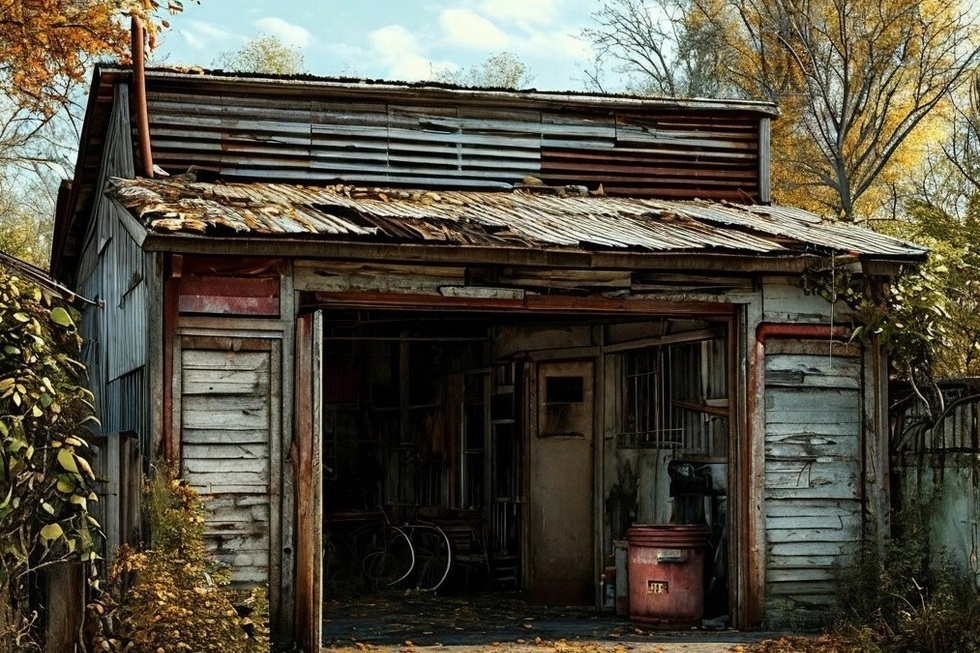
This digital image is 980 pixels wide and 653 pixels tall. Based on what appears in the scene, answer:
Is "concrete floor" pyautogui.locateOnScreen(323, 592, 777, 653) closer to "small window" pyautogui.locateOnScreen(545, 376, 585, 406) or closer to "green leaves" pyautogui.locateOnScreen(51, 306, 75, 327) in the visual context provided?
"small window" pyautogui.locateOnScreen(545, 376, 585, 406)

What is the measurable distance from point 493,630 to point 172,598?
4.03 meters

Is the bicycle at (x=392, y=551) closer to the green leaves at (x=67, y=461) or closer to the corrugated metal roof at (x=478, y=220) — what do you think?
the corrugated metal roof at (x=478, y=220)

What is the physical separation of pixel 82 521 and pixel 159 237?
226cm

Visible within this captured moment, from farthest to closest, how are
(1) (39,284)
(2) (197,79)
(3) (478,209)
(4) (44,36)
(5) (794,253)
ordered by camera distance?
(4) (44,36) < (2) (197,79) < (3) (478,209) < (5) (794,253) < (1) (39,284)

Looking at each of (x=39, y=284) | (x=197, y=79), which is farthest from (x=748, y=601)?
(x=197, y=79)

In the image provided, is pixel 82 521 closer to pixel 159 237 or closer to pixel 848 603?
pixel 159 237

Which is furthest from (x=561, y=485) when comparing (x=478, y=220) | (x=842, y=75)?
(x=842, y=75)

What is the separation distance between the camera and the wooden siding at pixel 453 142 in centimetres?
1429

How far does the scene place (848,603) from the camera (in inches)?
481

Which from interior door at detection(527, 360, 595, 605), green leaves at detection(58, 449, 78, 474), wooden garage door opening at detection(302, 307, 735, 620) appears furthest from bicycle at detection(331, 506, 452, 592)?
green leaves at detection(58, 449, 78, 474)

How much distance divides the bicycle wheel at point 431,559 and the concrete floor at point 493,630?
1240 mm

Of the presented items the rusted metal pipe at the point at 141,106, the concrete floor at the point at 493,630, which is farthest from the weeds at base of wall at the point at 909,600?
the rusted metal pipe at the point at 141,106

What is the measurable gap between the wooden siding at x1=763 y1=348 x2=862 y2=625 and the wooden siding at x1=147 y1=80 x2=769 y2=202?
142 inches

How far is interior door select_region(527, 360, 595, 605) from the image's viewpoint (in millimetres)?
15273
